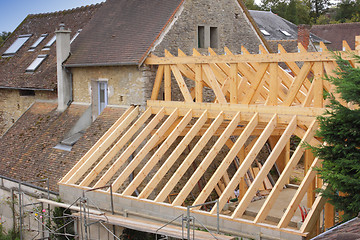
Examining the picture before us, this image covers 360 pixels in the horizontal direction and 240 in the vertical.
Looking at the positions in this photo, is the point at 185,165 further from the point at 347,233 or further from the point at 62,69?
the point at 62,69

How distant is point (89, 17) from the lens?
2062cm

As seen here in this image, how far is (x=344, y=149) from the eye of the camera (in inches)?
363

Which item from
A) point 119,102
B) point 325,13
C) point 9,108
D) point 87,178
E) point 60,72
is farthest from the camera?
point 325,13

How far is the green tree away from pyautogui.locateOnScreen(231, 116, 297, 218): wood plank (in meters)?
1.71

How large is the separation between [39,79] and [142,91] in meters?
5.85

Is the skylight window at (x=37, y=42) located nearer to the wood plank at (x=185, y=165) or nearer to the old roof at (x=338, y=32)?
the wood plank at (x=185, y=165)

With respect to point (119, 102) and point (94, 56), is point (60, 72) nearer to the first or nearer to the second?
point (94, 56)

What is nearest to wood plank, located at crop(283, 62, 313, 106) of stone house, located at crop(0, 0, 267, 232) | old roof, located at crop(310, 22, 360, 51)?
stone house, located at crop(0, 0, 267, 232)

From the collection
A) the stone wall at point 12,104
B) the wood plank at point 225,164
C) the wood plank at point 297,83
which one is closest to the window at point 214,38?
the wood plank at point 225,164

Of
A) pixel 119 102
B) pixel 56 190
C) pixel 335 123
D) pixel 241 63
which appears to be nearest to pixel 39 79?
pixel 119 102

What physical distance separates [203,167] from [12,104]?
38.9ft

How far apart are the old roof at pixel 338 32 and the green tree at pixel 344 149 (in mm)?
30252

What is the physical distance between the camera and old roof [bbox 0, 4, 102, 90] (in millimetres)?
19578

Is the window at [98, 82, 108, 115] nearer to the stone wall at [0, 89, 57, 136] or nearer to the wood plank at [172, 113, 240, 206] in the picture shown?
the stone wall at [0, 89, 57, 136]
